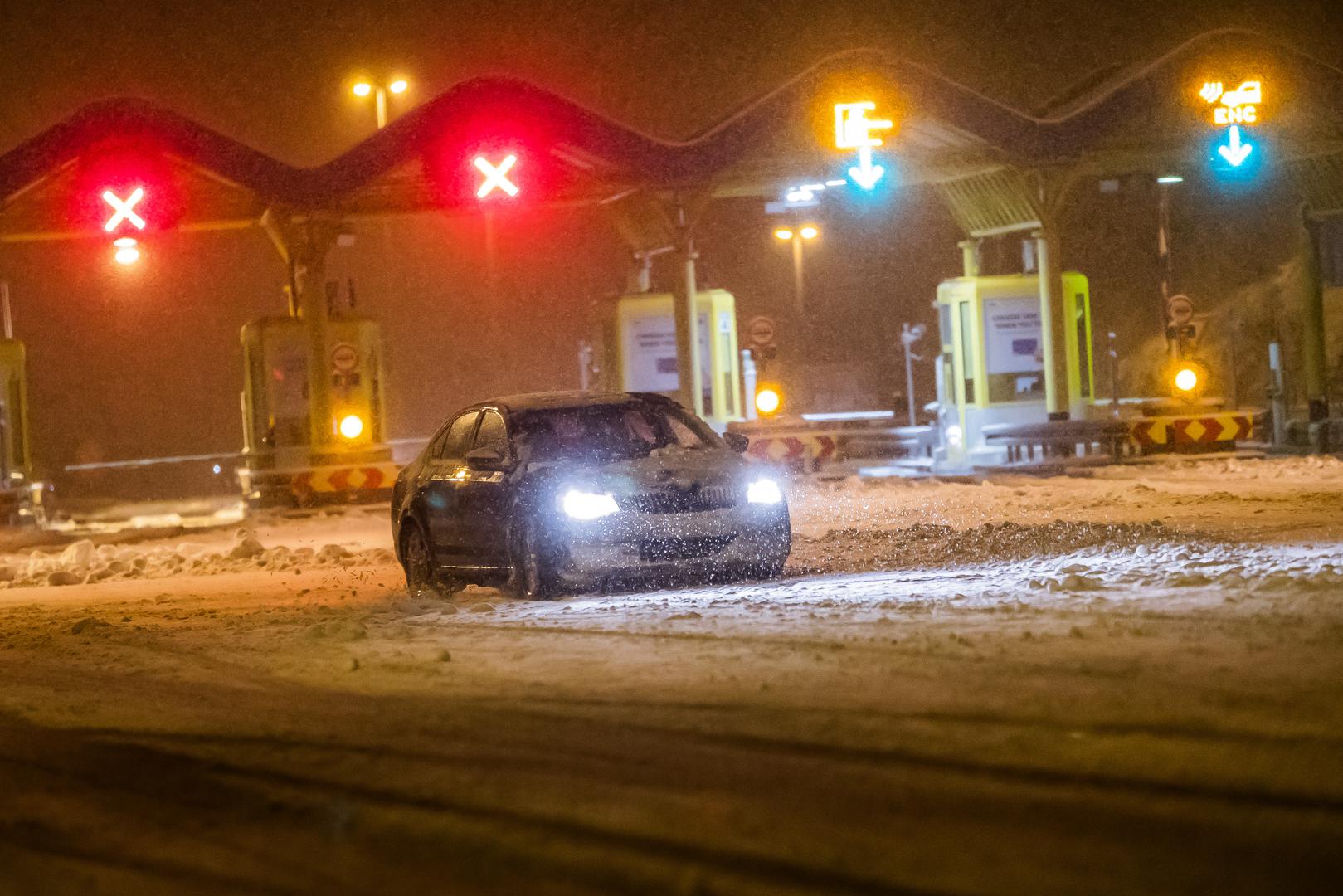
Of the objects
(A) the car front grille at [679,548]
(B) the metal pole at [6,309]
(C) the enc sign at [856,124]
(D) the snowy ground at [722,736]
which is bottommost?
(D) the snowy ground at [722,736]

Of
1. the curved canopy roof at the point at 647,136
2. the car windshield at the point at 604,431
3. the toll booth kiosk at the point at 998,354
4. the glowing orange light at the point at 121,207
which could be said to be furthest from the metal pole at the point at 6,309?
the car windshield at the point at 604,431

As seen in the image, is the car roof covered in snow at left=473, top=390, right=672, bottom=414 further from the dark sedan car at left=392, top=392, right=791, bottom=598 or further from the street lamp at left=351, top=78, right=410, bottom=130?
the street lamp at left=351, top=78, right=410, bottom=130

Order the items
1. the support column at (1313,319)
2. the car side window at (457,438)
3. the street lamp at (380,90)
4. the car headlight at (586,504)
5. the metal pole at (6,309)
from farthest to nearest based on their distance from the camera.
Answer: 1. the street lamp at (380,90)
2. the support column at (1313,319)
3. the metal pole at (6,309)
4. the car side window at (457,438)
5. the car headlight at (586,504)

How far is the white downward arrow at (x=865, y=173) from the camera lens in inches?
981

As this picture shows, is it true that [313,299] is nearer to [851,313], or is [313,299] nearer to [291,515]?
[291,515]

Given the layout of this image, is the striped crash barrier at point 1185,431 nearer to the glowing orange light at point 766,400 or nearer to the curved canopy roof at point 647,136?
the curved canopy roof at point 647,136

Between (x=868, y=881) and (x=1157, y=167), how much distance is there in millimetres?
24076

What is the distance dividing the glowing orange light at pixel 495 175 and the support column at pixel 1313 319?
13.0 meters

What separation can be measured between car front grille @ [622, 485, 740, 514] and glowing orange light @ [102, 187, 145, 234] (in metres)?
14.6

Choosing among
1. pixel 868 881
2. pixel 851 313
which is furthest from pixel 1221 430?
pixel 851 313

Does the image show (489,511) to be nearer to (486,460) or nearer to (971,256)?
(486,460)

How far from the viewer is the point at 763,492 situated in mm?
12641

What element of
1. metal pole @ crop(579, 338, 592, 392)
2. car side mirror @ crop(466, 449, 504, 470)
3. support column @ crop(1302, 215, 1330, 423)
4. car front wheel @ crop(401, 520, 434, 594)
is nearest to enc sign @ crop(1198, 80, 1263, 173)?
support column @ crop(1302, 215, 1330, 423)

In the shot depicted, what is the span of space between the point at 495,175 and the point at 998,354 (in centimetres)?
854
